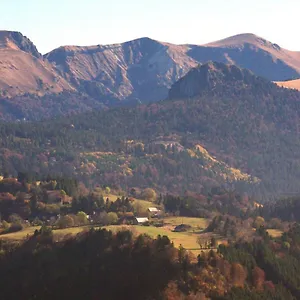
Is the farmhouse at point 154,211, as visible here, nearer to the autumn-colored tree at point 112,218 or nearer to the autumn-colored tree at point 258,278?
the autumn-colored tree at point 112,218

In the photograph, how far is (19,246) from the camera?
140375 mm

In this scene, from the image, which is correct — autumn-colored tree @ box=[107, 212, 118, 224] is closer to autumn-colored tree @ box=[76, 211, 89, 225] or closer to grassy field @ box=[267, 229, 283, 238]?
autumn-colored tree @ box=[76, 211, 89, 225]

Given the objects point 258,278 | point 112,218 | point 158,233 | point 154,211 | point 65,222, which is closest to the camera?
point 258,278

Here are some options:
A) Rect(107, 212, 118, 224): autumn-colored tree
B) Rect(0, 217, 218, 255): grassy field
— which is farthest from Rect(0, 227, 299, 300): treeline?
Rect(107, 212, 118, 224): autumn-colored tree

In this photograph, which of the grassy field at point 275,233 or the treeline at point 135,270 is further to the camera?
the grassy field at point 275,233

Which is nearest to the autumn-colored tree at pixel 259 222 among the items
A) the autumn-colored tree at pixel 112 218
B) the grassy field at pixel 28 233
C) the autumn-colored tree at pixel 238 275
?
the autumn-colored tree at pixel 112 218

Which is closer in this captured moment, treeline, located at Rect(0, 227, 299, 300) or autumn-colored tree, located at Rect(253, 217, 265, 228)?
treeline, located at Rect(0, 227, 299, 300)

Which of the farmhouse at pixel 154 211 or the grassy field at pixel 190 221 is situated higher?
the grassy field at pixel 190 221

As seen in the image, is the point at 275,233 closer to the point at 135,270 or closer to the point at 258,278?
the point at 258,278

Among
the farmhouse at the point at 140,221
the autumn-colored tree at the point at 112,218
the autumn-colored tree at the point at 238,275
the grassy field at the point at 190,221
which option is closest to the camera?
the autumn-colored tree at the point at 238,275

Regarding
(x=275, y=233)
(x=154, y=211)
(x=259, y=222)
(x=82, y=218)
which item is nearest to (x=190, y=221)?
(x=154, y=211)

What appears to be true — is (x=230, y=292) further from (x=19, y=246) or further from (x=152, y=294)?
(x=19, y=246)

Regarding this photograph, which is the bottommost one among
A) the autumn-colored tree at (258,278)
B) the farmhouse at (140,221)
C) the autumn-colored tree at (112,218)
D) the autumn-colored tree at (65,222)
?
the farmhouse at (140,221)

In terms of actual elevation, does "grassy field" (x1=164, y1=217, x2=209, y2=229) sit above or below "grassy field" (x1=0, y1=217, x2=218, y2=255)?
below
